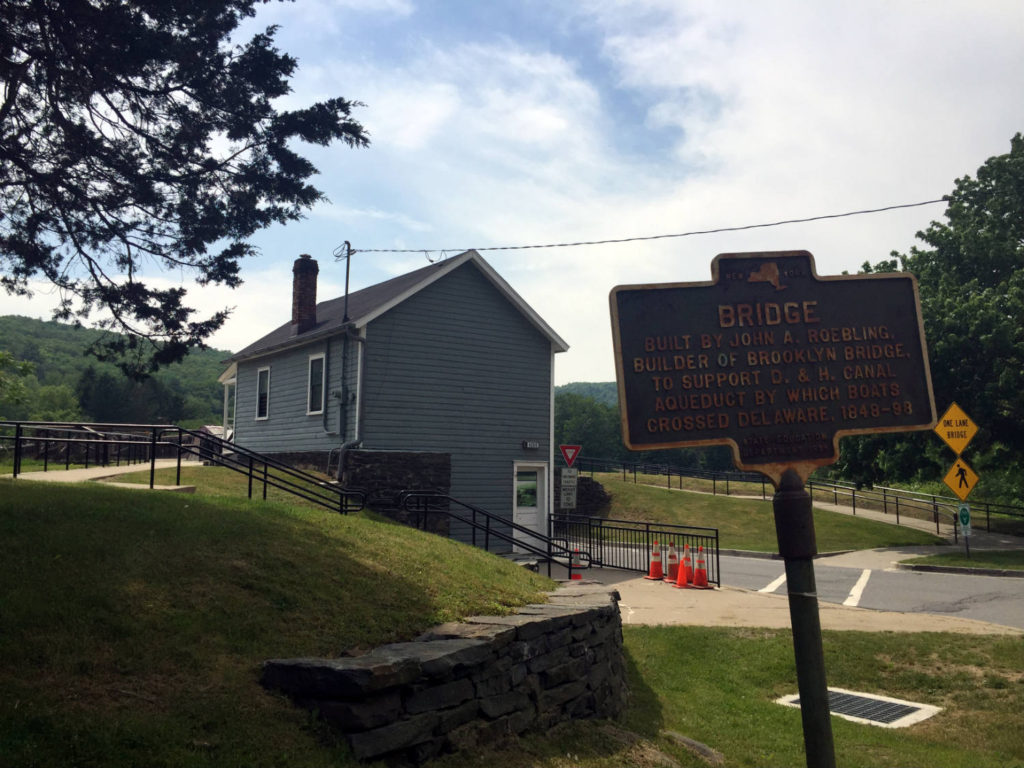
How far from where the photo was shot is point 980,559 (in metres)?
20.8

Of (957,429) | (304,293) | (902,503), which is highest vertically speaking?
(304,293)

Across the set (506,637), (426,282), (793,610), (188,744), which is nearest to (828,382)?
(793,610)

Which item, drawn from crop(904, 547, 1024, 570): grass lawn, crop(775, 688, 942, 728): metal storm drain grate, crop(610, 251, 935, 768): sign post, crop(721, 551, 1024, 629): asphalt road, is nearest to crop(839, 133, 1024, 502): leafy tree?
crop(904, 547, 1024, 570): grass lawn

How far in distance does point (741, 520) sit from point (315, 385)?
1687 centimetres

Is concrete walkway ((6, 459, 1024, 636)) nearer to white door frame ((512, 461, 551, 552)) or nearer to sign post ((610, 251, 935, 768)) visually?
white door frame ((512, 461, 551, 552))

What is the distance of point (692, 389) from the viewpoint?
493cm

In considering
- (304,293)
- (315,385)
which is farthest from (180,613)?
(304,293)

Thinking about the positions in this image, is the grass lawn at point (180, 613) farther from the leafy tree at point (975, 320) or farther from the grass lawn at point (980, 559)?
the leafy tree at point (975, 320)

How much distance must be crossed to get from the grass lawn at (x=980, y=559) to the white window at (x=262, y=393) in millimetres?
18058

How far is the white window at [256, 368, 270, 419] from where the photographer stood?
24645 millimetres

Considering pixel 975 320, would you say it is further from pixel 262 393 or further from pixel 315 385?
pixel 262 393

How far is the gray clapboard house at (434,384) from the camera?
20.2 m

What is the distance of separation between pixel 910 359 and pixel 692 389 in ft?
4.44

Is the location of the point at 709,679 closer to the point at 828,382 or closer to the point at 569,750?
the point at 569,750
